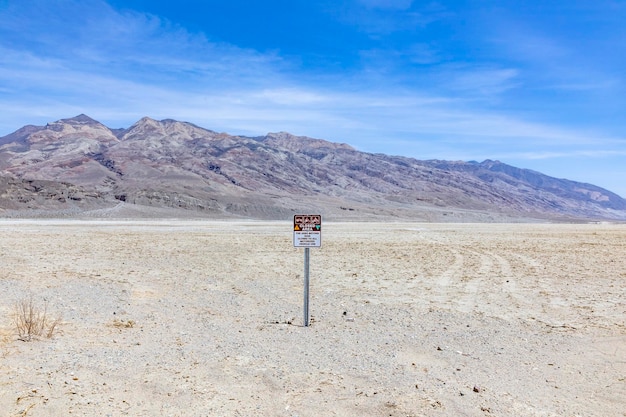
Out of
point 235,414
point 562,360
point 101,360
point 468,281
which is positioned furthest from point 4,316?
point 468,281

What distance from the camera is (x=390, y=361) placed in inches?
265

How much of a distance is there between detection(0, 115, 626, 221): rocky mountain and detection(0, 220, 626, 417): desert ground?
58559 mm

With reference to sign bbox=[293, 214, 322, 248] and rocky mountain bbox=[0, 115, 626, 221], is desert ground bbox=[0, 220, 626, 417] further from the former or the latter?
rocky mountain bbox=[0, 115, 626, 221]

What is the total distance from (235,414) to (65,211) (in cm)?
7021

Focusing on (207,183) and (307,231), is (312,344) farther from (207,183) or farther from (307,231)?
(207,183)

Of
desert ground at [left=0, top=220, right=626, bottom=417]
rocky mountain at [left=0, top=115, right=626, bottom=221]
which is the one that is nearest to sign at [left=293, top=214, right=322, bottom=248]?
desert ground at [left=0, top=220, right=626, bottom=417]

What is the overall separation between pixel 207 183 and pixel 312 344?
107 metres

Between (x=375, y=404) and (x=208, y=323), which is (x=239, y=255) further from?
(x=375, y=404)

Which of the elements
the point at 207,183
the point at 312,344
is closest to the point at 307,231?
the point at 312,344

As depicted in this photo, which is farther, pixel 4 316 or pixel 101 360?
pixel 4 316

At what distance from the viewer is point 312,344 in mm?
7488

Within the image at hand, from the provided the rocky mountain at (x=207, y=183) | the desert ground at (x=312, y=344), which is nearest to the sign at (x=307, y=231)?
the desert ground at (x=312, y=344)

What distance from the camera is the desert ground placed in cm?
528

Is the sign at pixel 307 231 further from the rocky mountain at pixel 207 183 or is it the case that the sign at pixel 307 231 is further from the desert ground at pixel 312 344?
the rocky mountain at pixel 207 183
